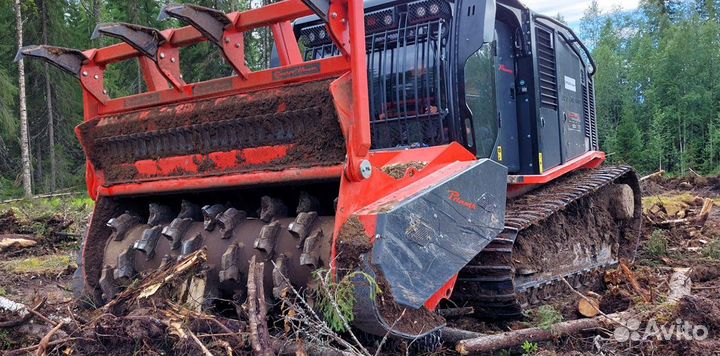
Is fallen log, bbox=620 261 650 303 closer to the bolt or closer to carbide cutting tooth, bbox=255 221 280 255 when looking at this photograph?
the bolt

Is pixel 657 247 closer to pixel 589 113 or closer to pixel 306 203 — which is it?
pixel 589 113

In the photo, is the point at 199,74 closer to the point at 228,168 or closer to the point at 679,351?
the point at 228,168

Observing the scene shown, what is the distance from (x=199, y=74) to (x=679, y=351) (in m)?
18.8

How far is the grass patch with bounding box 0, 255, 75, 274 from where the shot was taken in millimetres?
8492

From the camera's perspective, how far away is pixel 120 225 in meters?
5.04

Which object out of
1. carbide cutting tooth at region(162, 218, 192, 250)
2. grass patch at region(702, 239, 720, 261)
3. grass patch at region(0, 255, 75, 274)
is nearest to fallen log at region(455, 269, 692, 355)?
carbide cutting tooth at region(162, 218, 192, 250)

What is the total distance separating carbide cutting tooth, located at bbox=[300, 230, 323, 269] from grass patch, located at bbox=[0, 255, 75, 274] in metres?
5.49

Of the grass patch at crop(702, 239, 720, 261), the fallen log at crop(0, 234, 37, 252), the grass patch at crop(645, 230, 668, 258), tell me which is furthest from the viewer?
the fallen log at crop(0, 234, 37, 252)

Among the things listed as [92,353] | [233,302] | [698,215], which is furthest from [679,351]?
[698,215]

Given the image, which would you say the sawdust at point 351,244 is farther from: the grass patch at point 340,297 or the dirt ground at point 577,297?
the dirt ground at point 577,297

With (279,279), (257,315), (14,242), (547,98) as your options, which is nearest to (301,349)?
(257,315)

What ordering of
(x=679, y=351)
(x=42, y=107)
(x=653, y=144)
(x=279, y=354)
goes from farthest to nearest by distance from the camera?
1. (x=653, y=144)
2. (x=42, y=107)
3. (x=679, y=351)
4. (x=279, y=354)

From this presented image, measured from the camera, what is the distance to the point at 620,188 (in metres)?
7.46

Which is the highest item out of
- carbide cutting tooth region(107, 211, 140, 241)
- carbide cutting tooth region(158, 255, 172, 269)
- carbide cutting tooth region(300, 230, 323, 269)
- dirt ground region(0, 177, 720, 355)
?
carbide cutting tooth region(107, 211, 140, 241)
